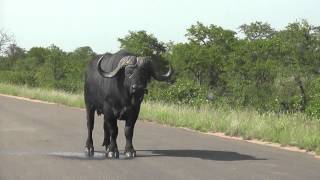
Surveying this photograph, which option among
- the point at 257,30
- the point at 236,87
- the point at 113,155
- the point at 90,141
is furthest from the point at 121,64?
the point at 257,30

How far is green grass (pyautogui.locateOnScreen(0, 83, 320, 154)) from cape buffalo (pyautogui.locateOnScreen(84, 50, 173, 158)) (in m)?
4.00

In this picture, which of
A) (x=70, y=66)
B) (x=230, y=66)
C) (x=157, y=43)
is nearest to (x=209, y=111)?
(x=230, y=66)

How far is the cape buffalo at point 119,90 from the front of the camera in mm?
10680

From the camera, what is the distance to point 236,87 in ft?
108

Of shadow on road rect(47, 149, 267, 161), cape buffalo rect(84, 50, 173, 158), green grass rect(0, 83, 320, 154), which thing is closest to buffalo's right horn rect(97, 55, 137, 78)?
cape buffalo rect(84, 50, 173, 158)

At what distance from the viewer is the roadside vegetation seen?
16641 millimetres

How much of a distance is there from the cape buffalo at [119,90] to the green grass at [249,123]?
3996 mm

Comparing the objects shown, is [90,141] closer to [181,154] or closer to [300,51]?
[181,154]

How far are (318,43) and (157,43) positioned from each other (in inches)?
761

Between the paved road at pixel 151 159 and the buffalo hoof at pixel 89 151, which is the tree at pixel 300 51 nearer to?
the paved road at pixel 151 159

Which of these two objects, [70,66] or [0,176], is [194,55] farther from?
[0,176]

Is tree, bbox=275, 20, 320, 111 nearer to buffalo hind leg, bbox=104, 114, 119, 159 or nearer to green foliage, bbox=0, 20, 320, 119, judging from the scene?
green foliage, bbox=0, 20, 320, 119

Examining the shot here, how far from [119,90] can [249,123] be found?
6.30 meters

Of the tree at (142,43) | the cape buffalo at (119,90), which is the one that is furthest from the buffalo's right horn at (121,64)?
the tree at (142,43)
